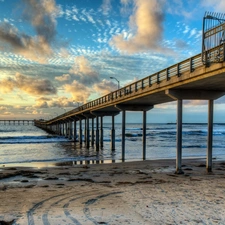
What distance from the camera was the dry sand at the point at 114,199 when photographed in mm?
8451

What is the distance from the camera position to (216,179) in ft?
49.7

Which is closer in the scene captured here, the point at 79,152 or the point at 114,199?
the point at 114,199

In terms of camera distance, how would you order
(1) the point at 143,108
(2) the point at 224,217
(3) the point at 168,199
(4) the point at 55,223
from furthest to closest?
(1) the point at 143,108 < (3) the point at 168,199 < (2) the point at 224,217 < (4) the point at 55,223

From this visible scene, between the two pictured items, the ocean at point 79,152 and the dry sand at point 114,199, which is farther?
the ocean at point 79,152

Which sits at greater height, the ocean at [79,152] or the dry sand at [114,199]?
the dry sand at [114,199]

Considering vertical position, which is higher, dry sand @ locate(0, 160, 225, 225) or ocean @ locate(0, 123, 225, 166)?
dry sand @ locate(0, 160, 225, 225)

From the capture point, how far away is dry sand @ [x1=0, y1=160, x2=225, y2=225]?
8451 mm

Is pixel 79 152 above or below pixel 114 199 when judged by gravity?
below

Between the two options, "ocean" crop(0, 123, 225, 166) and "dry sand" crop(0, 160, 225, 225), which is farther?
"ocean" crop(0, 123, 225, 166)

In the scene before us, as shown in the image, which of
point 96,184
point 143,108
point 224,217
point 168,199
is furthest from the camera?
point 143,108

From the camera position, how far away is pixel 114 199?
10789mm

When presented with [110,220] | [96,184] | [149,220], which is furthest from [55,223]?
[96,184]

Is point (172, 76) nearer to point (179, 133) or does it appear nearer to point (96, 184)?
point (179, 133)

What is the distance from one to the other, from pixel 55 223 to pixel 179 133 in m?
11.6
